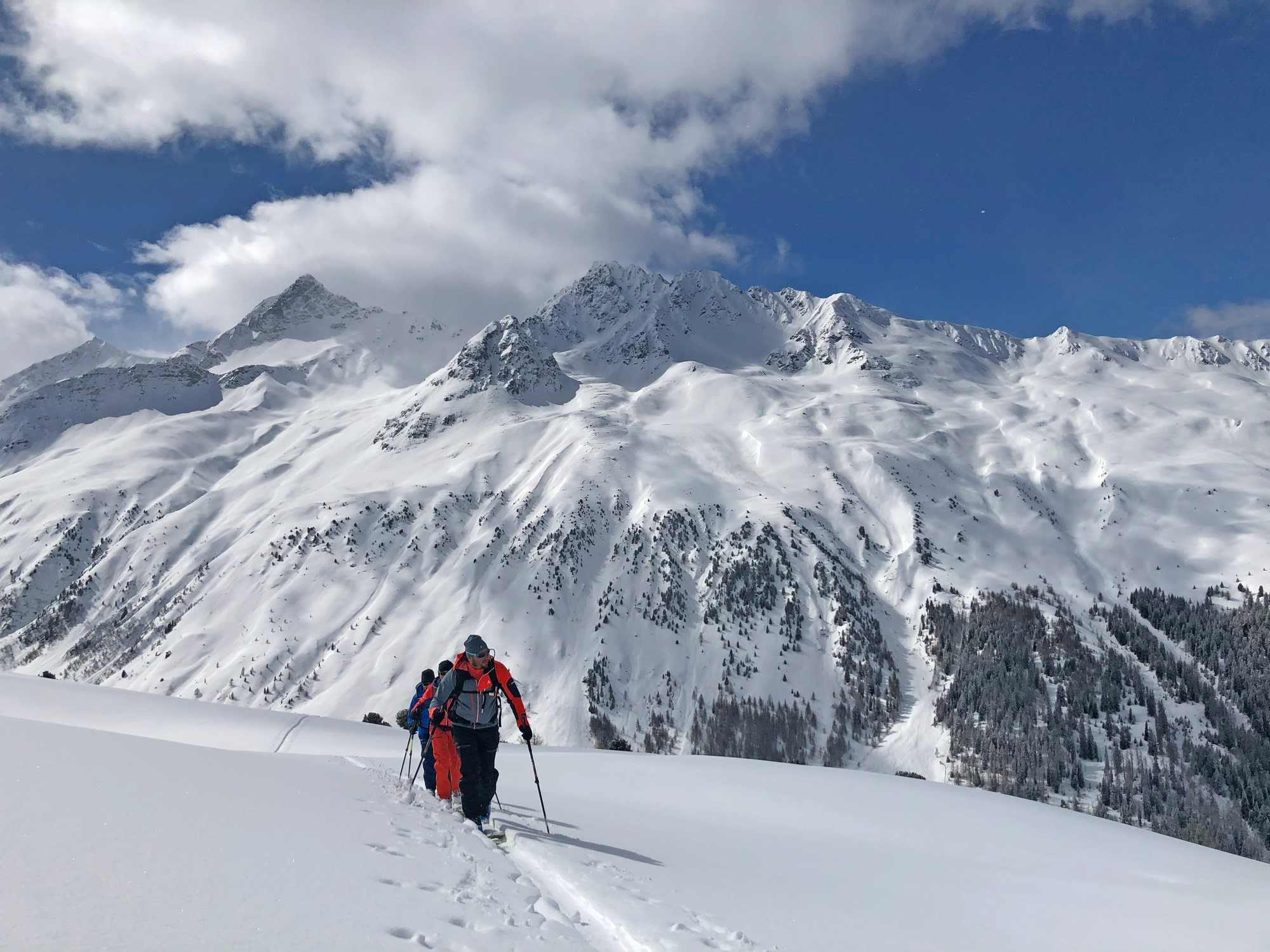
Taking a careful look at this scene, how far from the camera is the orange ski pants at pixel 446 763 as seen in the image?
13922 millimetres

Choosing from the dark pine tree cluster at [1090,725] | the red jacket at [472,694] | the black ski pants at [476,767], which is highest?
the dark pine tree cluster at [1090,725]

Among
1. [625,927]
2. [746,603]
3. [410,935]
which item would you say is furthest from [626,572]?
[410,935]

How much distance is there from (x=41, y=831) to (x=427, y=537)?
6435 inches

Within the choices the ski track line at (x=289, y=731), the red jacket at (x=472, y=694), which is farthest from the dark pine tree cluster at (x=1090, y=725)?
the red jacket at (x=472, y=694)

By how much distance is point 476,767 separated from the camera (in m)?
12.4

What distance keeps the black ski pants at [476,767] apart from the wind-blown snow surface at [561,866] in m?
0.44

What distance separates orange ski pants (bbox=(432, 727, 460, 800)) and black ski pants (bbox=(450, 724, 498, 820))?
1491 mm

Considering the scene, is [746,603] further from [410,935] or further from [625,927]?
[410,935]

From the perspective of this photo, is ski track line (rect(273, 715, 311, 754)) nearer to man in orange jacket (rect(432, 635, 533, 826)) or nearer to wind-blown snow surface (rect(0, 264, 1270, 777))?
man in orange jacket (rect(432, 635, 533, 826))

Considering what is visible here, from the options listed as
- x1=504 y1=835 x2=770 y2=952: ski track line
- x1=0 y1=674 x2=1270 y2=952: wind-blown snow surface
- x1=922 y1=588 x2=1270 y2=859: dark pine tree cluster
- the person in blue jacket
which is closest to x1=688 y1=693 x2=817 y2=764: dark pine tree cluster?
x1=922 y1=588 x2=1270 y2=859: dark pine tree cluster

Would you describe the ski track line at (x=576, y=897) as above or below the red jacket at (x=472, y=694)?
below

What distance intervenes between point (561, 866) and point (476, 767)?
391cm

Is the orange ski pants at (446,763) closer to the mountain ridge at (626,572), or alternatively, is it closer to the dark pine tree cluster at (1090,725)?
the dark pine tree cluster at (1090,725)

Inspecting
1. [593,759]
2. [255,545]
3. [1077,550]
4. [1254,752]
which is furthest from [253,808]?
[1077,550]
